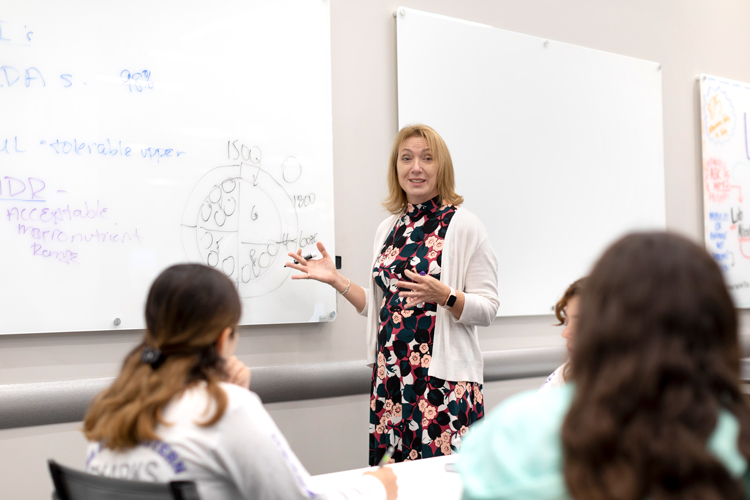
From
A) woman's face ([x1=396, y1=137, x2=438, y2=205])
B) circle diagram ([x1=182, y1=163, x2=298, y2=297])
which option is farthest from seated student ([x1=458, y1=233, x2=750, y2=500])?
circle diagram ([x1=182, y1=163, x2=298, y2=297])

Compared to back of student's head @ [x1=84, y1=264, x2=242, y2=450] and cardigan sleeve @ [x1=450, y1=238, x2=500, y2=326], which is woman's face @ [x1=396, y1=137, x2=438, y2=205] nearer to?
cardigan sleeve @ [x1=450, y1=238, x2=500, y2=326]

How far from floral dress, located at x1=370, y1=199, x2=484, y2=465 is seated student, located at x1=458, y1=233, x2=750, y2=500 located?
1283 mm

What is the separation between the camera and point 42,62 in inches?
74.1

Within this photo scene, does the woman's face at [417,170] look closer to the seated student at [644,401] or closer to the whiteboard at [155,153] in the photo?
the whiteboard at [155,153]

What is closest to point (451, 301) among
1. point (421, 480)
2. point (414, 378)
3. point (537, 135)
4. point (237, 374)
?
point (414, 378)

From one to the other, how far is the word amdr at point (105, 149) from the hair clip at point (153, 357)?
127 cm

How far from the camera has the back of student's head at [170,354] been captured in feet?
2.79

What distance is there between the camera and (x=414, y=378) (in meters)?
1.93

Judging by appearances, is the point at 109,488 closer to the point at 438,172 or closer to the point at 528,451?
the point at 528,451

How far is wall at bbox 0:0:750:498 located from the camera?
1899 mm

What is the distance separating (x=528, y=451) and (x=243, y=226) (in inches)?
68.1

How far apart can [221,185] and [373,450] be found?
1079 mm

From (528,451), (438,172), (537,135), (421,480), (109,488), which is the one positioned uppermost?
(537,135)

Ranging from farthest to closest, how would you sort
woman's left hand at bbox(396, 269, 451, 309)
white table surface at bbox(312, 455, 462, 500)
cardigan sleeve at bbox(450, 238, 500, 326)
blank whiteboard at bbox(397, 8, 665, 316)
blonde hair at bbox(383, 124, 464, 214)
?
blank whiteboard at bbox(397, 8, 665, 316), blonde hair at bbox(383, 124, 464, 214), cardigan sleeve at bbox(450, 238, 500, 326), woman's left hand at bbox(396, 269, 451, 309), white table surface at bbox(312, 455, 462, 500)
